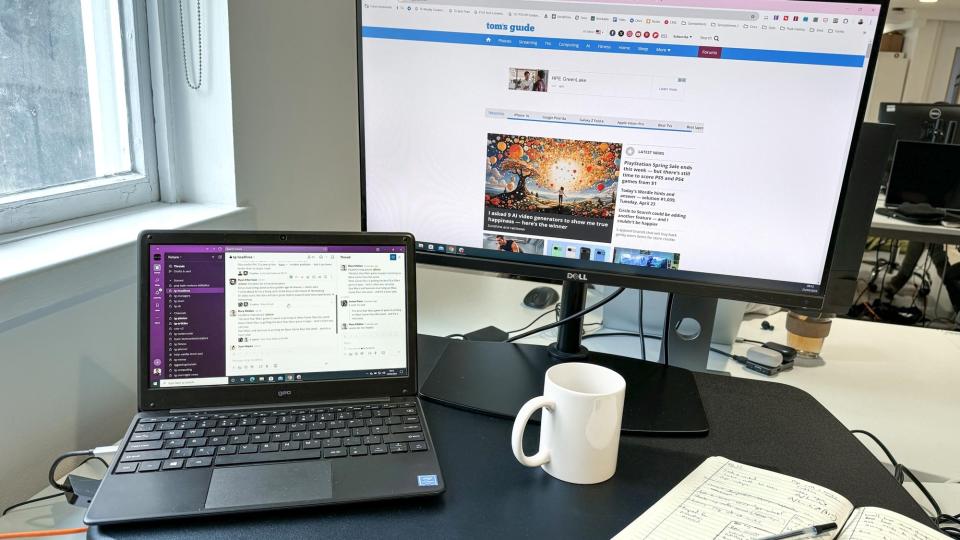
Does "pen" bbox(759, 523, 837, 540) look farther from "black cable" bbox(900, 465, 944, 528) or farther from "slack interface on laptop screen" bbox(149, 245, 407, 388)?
"slack interface on laptop screen" bbox(149, 245, 407, 388)

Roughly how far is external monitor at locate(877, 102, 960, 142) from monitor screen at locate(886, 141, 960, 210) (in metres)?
0.27

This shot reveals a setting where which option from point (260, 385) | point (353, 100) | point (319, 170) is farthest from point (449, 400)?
point (353, 100)

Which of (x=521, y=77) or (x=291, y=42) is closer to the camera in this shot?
(x=521, y=77)

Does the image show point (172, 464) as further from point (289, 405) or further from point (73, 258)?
A: point (73, 258)

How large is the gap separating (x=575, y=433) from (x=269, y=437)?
0.30 metres

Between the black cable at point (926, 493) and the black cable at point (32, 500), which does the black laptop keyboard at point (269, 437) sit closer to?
the black cable at point (32, 500)

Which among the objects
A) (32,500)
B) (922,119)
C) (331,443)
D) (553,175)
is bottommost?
(32,500)

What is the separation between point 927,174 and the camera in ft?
9.65

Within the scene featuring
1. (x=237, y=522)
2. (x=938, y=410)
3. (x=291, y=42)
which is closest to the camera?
(x=237, y=522)

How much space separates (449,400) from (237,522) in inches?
11.3

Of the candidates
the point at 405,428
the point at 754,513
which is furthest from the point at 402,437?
the point at 754,513

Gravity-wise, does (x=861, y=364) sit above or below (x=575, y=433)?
below

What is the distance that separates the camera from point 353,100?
1.40 metres

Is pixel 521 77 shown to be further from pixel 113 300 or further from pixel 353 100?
pixel 353 100
